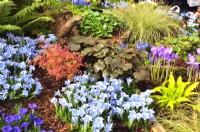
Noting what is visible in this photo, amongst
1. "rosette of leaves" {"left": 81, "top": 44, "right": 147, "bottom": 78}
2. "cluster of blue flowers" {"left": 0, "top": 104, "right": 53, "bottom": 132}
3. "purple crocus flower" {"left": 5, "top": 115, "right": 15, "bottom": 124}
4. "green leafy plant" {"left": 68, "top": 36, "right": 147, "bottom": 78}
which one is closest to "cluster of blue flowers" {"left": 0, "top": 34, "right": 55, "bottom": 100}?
"cluster of blue flowers" {"left": 0, "top": 104, "right": 53, "bottom": 132}

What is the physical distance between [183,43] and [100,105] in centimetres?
199

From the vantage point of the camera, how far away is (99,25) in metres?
5.96

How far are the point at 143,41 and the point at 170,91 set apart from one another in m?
1.37

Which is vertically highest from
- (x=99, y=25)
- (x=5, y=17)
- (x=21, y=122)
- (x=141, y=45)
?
(x=5, y=17)

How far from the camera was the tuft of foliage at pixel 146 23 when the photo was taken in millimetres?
5988

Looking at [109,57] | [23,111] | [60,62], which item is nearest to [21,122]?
[23,111]

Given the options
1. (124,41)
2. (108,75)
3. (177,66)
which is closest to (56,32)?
(124,41)

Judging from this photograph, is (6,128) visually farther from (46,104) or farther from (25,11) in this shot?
(25,11)

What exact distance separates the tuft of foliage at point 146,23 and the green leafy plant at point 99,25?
171 mm

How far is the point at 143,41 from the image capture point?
5.93 meters

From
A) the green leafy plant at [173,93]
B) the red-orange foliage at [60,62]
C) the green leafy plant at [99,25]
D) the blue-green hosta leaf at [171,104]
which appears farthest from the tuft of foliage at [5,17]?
the blue-green hosta leaf at [171,104]

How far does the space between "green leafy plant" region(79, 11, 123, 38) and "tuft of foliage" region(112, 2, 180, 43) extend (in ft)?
0.56

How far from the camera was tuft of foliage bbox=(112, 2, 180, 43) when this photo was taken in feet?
19.6

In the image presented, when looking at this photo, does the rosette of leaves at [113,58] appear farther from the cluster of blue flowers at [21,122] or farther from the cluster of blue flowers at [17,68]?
the cluster of blue flowers at [21,122]
